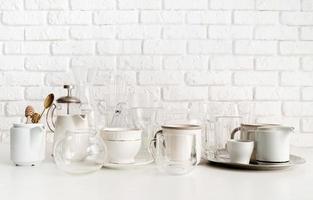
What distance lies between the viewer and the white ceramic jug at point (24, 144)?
1271 mm

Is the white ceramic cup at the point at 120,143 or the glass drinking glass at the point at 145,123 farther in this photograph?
the glass drinking glass at the point at 145,123

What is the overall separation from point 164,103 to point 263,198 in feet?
3.16

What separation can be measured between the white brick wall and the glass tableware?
613 mm

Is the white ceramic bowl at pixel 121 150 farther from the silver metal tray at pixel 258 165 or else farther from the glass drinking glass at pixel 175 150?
the silver metal tray at pixel 258 165

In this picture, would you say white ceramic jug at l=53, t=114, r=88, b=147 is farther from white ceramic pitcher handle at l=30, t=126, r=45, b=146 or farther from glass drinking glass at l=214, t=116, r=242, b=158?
glass drinking glass at l=214, t=116, r=242, b=158

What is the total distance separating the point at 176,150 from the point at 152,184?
0.21 metres

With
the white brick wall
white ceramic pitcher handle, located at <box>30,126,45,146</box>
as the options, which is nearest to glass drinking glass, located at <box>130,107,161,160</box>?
the white brick wall

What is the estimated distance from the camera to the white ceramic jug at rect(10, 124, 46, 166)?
1.27m

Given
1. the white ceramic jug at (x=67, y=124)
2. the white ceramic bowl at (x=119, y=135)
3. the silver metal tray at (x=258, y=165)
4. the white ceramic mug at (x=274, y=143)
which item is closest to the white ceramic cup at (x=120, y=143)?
the white ceramic bowl at (x=119, y=135)

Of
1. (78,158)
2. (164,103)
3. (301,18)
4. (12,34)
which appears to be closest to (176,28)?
(164,103)

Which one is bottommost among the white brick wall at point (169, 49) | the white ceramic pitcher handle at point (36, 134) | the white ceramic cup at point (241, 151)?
the white ceramic cup at point (241, 151)

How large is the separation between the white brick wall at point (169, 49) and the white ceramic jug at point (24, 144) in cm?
59

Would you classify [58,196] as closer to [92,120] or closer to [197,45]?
[92,120]

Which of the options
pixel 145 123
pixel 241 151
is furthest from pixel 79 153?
pixel 145 123
